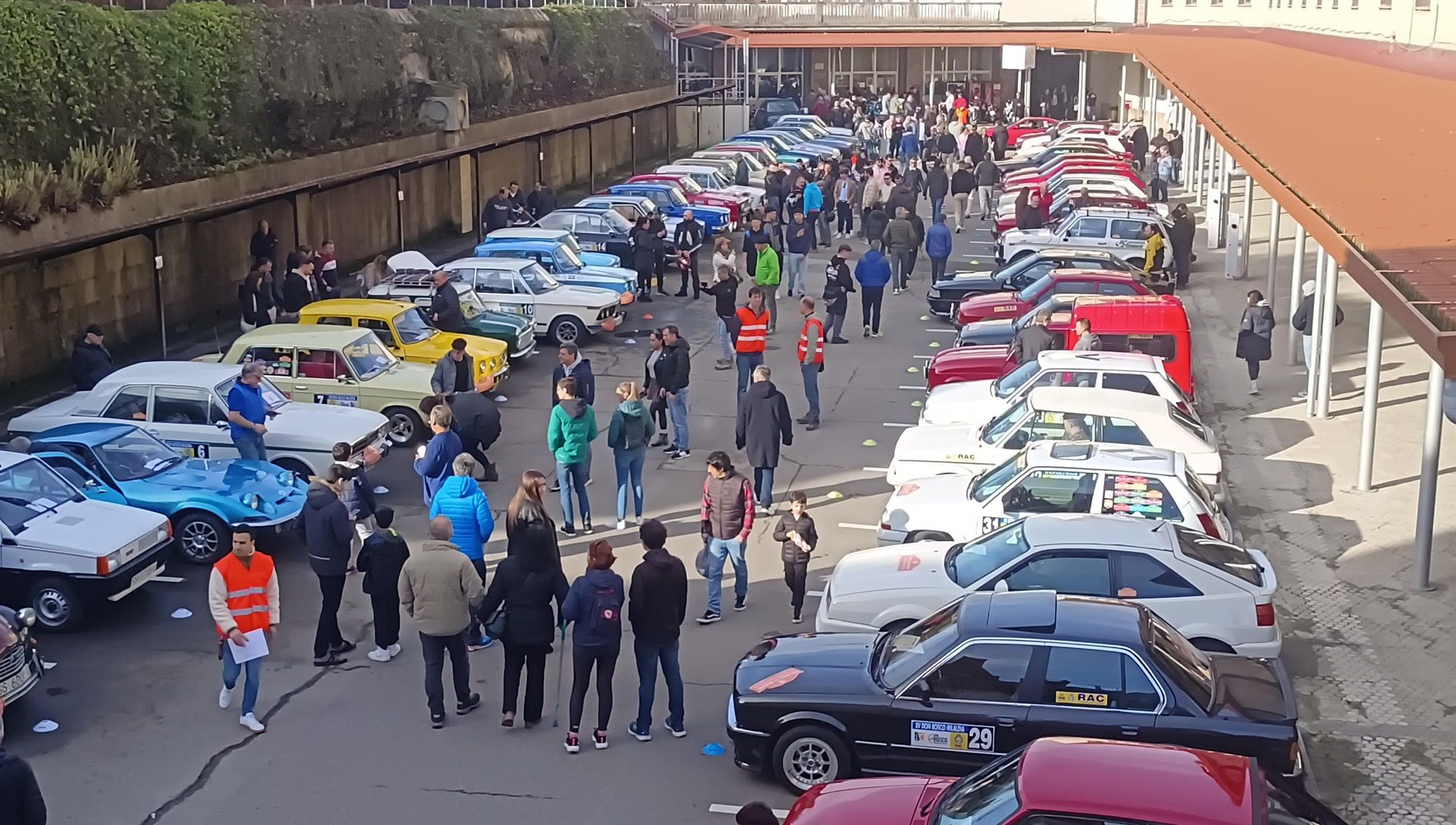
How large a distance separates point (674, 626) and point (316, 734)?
2626 millimetres

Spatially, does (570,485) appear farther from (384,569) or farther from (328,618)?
(384,569)

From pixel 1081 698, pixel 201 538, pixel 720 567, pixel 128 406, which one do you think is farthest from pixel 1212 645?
pixel 128 406

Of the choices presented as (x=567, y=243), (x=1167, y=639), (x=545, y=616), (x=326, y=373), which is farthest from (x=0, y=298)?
(x=1167, y=639)

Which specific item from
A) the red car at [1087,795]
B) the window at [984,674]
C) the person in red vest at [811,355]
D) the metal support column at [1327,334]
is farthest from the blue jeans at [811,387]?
the red car at [1087,795]

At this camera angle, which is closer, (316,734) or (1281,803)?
(1281,803)

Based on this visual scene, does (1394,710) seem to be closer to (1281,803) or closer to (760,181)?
(1281,803)

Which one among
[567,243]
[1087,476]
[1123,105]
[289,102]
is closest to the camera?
[1087,476]

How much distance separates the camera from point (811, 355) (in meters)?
19.1

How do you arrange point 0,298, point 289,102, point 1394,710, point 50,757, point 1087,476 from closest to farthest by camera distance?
point 50,757, point 1394,710, point 1087,476, point 0,298, point 289,102

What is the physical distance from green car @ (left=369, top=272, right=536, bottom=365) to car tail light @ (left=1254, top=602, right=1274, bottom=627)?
40.6ft

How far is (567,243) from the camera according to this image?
90.6 ft

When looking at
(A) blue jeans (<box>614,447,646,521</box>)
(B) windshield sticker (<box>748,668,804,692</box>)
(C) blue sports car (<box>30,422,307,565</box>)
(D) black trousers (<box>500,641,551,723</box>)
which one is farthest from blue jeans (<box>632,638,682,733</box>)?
(C) blue sports car (<box>30,422,307,565</box>)

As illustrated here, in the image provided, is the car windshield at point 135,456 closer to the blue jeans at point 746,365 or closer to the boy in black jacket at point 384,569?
the boy in black jacket at point 384,569

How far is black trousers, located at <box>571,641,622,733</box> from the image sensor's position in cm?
1060
